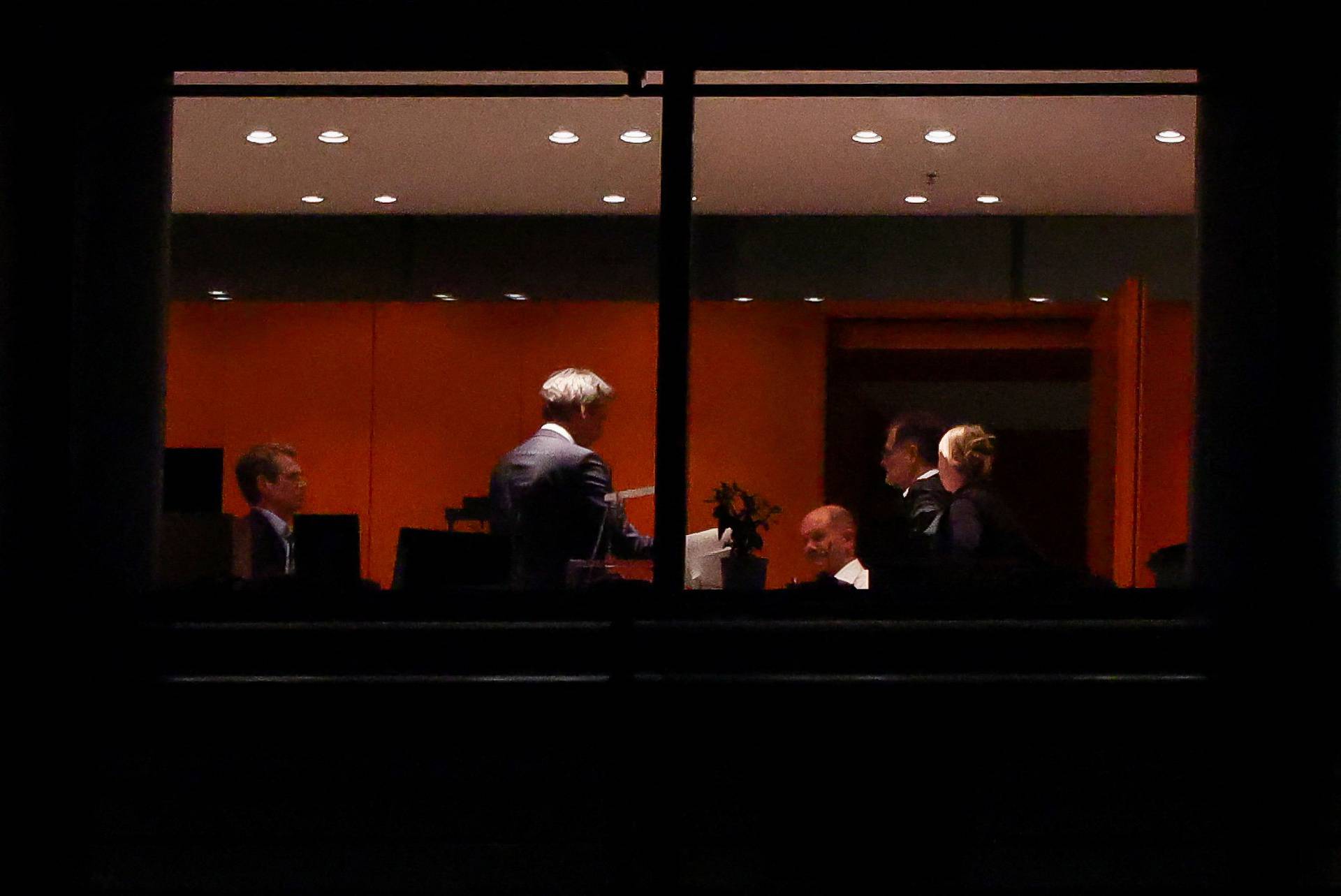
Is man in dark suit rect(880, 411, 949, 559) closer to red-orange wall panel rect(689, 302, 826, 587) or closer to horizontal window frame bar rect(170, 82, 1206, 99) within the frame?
horizontal window frame bar rect(170, 82, 1206, 99)

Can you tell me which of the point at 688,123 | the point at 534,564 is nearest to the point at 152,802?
the point at 534,564

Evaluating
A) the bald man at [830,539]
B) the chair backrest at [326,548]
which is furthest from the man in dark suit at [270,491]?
the bald man at [830,539]

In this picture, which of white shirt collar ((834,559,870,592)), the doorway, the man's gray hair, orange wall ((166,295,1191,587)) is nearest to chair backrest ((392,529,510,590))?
the man's gray hair

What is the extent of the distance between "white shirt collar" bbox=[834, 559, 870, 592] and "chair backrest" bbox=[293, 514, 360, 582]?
1469 millimetres

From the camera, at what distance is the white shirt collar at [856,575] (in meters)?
4.12

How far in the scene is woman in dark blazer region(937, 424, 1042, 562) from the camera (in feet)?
14.0

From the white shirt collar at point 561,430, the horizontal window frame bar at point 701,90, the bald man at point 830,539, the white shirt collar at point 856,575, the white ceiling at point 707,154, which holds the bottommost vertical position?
the white shirt collar at point 856,575

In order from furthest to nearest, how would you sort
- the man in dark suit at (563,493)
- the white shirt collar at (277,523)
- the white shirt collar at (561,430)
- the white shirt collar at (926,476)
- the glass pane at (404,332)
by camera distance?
the glass pane at (404,332) < the white shirt collar at (926,476) < the white shirt collar at (561,430) < the white shirt collar at (277,523) < the man in dark suit at (563,493)

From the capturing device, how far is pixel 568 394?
4.74 meters

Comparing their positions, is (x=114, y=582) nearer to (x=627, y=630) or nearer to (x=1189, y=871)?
(x=627, y=630)

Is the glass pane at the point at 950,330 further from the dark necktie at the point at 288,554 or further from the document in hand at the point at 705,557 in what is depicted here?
the dark necktie at the point at 288,554

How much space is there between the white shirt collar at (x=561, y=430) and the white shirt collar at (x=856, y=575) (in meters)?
1.01

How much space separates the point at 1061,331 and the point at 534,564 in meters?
4.52

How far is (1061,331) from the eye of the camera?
7.77m
